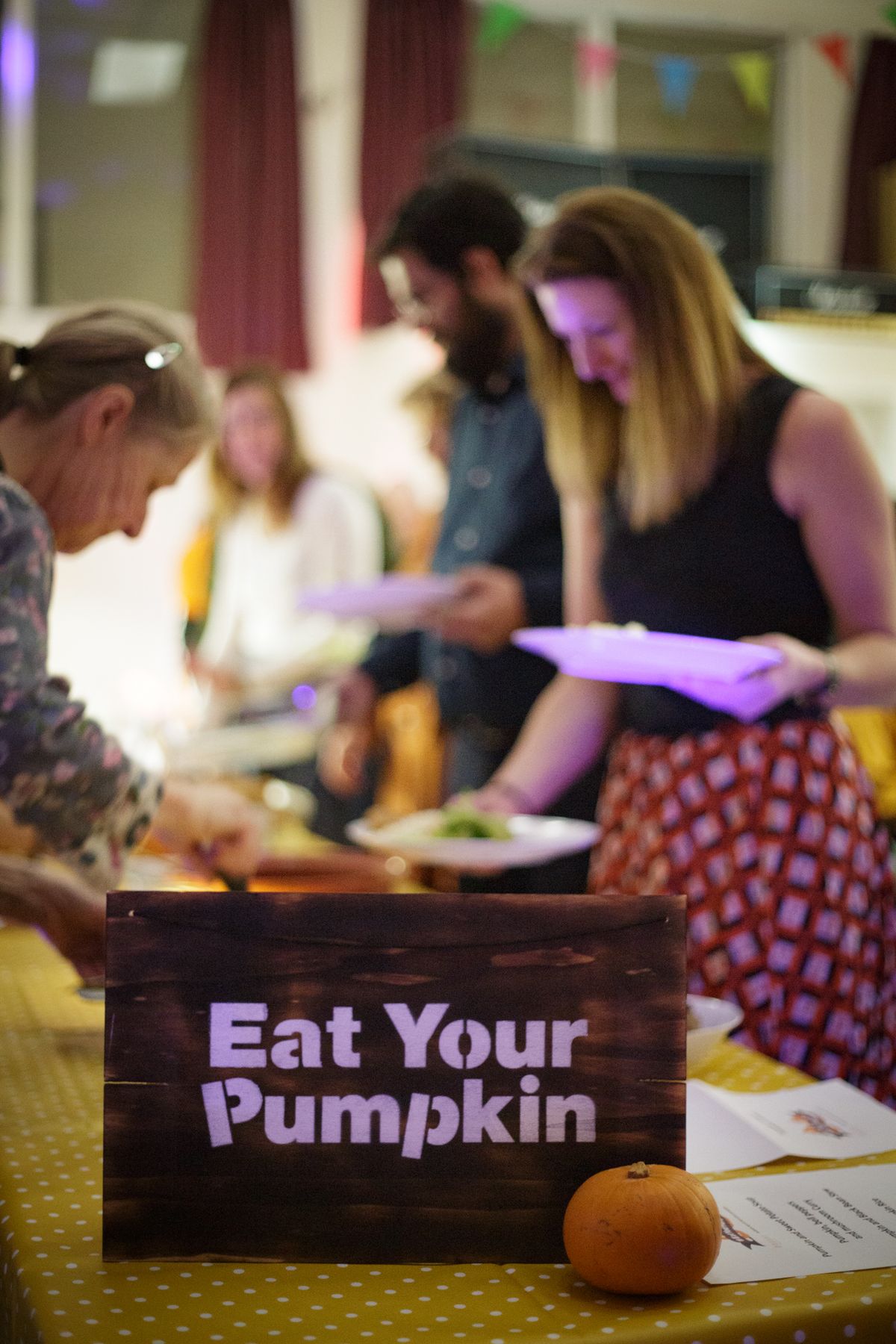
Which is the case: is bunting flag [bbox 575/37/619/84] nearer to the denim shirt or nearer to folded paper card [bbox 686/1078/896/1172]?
the denim shirt

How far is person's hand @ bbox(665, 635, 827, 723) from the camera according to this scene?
1.39m

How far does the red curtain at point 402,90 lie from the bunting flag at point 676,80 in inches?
33.7

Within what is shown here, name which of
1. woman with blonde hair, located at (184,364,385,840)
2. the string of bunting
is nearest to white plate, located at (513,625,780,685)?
woman with blonde hair, located at (184,364,385,840)

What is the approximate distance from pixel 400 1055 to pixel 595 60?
5.45 metres

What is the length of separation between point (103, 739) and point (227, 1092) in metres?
0.49

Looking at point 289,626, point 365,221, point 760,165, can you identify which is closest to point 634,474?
point 289,626

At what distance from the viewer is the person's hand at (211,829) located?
56.3 inches

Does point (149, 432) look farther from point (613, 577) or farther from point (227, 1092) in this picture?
point (227, 1092)

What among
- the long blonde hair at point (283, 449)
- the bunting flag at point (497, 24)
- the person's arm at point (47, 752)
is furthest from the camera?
the bunting flag at point (497, 24)

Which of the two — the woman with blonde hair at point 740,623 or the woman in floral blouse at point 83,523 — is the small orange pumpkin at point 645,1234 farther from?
the woman with blonde hair at point 740,623

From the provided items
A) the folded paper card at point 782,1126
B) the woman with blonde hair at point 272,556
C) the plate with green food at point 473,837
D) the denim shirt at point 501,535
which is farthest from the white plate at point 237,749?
the folded paper card at point 782,1126

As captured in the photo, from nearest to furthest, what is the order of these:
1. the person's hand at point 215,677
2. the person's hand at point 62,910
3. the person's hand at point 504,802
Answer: the person's hand at point 62,910
the person's hand at point 504,802
the person's hand at point 215,677

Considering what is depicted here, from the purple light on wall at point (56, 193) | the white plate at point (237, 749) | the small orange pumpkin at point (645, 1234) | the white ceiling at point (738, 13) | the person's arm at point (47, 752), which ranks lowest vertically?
the white plate at point (237, 749)

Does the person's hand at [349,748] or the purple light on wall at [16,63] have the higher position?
the purple light on wall at [16,63]
